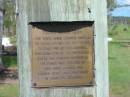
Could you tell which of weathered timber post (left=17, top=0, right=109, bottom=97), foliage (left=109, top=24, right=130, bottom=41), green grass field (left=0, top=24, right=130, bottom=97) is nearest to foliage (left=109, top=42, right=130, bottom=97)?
green grass field (left=0, top=24, right=130, bottom=97)

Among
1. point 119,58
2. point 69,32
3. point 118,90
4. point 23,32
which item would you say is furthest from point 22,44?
point 119,58

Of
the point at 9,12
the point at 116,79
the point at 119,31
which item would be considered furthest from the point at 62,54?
the point at 119,31

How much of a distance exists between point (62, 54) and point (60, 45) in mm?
117

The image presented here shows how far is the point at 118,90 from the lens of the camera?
1538 centimetres

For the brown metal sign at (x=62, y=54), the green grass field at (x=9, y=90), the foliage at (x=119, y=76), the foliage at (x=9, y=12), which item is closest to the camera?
the brown metal sign at (x=62, y=54)

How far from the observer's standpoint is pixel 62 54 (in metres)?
7.12

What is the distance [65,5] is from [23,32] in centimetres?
64

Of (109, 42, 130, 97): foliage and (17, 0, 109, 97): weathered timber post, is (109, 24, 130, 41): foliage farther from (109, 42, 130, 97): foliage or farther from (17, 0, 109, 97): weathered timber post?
(17, 0, 109, 97): weathered timber post

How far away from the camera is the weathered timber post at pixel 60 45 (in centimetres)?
712

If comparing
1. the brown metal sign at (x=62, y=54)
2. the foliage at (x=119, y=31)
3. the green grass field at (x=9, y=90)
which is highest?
the foliage at (x=119, y=31)

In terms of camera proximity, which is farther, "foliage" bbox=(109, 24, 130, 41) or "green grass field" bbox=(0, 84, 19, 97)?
"foliage" bbox=(109, 24, 130, 41)

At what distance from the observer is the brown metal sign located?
280 inches

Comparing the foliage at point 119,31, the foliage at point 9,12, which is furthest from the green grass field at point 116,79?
the foliage at point 119,31

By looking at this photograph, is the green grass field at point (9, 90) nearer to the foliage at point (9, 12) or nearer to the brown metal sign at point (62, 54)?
the brown metal sign at point (62, 54)
